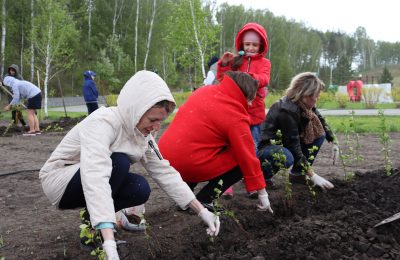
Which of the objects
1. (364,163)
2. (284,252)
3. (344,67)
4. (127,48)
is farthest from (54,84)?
(344,67)

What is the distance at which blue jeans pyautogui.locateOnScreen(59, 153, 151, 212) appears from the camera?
8.18ft

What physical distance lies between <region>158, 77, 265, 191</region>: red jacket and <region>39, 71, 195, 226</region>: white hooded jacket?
592 mm

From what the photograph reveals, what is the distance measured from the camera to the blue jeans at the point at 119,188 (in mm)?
2494

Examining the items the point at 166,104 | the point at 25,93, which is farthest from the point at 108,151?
the point at 25,93

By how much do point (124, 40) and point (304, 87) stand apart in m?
35.2

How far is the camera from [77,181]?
8.09 ft

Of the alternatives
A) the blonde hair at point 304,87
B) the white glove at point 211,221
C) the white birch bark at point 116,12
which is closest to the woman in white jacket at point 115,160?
the white glove at point 211,221

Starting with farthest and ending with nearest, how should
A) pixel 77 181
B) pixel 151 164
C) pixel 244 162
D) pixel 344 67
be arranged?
1. pixel 344 67
2. pixel 244 162
3. pixel 151 164
4. pixel 77 181

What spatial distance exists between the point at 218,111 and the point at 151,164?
2.39ft

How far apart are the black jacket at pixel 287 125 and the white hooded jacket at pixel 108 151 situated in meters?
1.39

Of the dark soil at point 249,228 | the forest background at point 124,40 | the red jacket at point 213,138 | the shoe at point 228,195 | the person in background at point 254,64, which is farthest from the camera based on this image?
the forest background at point 124,40

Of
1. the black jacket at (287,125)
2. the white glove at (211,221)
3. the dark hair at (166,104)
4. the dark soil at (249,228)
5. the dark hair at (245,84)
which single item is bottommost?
the dark soil at (249,228)

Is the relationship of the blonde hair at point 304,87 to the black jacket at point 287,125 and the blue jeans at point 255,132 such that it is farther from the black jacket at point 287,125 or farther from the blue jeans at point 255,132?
the blue jeans at point 255,132

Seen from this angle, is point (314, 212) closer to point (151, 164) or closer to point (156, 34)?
point (151, 164)
